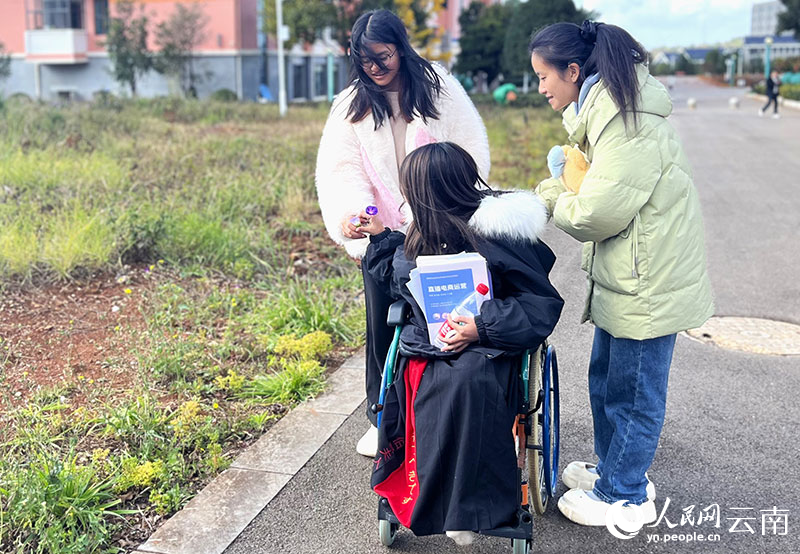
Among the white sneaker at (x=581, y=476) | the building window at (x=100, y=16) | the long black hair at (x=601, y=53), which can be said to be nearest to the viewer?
the long black hair at (x=601, y=53)

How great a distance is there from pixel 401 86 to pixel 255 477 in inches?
72.0

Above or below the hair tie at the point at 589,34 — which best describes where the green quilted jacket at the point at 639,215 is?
below

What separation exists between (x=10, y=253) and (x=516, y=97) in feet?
100

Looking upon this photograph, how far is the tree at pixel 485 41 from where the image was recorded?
48.6 meters

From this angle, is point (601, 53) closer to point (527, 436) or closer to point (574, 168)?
point (574, 168)

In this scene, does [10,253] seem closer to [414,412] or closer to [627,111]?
[414,412]

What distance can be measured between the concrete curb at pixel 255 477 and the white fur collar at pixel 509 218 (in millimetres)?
1527

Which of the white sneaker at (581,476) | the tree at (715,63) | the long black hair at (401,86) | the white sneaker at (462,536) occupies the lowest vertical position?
the white sneaker at (581,476)

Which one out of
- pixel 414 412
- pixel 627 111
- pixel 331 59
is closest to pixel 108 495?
pixel 414 412

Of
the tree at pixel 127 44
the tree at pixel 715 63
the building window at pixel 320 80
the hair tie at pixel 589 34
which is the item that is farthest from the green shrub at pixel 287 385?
the tree at pixel 715 63

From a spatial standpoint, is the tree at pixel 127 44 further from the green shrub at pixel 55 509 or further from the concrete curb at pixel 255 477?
the green shrub at pixel 55 509

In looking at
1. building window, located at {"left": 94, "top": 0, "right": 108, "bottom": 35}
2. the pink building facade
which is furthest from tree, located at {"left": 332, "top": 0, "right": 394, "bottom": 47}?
building window, located at {"left": 94, "top": 0, "right": 108, "bottom": 35}

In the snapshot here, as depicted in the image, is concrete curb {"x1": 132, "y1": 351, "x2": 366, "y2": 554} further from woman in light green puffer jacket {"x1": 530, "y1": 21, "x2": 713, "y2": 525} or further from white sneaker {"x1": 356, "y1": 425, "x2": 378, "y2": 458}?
woman in light green puffer jacket {"x1": 530, "y1": 21, "x2": 713, "y2": 525}

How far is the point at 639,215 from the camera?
2.97m
